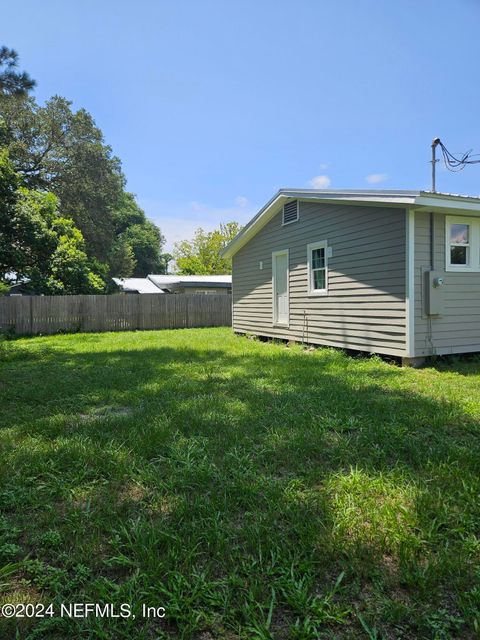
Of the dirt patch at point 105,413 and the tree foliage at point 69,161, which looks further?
the tree foliage at point 69,161

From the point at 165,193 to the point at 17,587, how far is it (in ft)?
81.9

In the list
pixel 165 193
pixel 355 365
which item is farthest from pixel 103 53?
pixel 165 193

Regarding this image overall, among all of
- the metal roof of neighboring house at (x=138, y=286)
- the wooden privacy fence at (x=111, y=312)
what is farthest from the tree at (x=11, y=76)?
the metal roof of neighboring house at (x=138, y=286)

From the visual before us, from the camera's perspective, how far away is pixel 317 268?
29.2ft

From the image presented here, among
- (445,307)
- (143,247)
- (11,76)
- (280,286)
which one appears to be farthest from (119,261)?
(445,307)

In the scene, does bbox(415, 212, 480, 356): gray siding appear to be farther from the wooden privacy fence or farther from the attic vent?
the wooden privacy fence

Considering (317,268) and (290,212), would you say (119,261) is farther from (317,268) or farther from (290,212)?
(317,268)

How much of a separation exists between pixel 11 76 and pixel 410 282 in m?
7.29

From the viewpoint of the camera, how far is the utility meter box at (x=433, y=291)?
6.44 m

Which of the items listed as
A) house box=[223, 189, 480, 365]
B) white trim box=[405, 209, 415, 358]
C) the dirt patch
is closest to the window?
house box=[223, 189, 480, 365]

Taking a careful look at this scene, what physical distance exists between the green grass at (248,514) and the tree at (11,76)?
16.7 feet

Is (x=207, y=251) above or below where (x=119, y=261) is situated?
above

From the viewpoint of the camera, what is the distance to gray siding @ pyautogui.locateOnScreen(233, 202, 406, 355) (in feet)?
22.1

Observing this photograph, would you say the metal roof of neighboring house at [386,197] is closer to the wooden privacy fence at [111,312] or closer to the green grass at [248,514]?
the green grass at [248,514]
